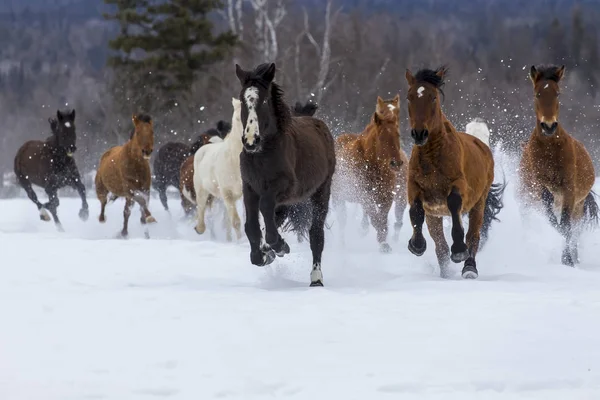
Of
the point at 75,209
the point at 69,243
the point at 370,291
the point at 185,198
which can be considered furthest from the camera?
the point at 75,209

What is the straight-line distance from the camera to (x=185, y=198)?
57.9 ft

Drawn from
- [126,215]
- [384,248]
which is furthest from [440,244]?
[126,215]

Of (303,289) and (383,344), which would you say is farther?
(303,289)

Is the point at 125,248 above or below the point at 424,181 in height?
below

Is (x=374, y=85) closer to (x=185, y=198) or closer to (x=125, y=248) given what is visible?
(x=185, y=198)

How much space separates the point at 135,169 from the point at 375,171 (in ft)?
15.6

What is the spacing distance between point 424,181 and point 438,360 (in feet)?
11.3

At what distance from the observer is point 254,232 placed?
7605mm

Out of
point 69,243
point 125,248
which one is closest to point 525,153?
point 125,248

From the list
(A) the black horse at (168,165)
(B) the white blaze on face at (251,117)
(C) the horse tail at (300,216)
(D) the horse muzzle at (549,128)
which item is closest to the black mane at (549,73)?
(D) the horse muzzle at (549,128)

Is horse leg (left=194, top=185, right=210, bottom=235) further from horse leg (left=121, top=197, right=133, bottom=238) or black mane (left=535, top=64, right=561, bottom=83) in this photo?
black mane (left=535, top=64, right=561, bottom=83)

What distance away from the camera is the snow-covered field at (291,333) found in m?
4.59

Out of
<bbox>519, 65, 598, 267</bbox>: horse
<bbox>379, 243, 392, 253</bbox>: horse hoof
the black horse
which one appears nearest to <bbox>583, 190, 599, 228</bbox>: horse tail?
<bbox>519, 65, 598, 267</bbox>: horse

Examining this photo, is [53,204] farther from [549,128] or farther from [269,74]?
[549,128]
